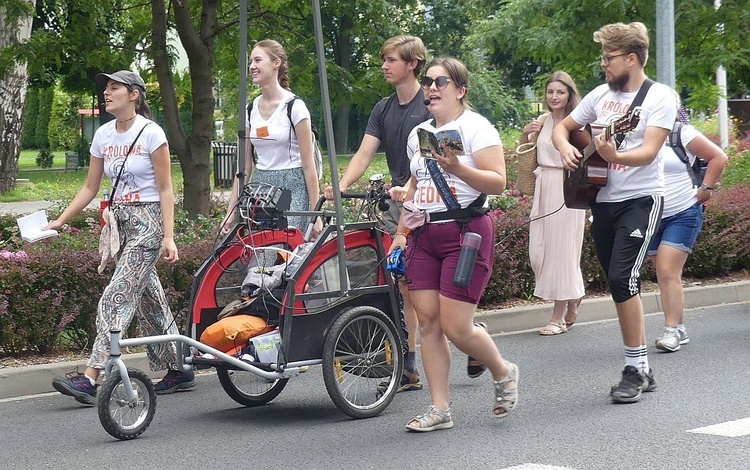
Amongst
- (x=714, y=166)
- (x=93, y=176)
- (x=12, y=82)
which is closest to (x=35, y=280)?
(x=93, y=176)

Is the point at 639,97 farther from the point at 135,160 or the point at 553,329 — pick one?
the point at 553,329

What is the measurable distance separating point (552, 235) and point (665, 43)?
3912 mm

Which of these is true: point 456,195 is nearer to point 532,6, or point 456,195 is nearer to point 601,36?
point 601,36

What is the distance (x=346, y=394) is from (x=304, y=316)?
510mm

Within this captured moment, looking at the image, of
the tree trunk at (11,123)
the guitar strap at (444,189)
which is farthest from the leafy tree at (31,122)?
the guitar strap at (444,189)

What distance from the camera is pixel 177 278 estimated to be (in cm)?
846

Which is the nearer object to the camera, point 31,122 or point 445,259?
point 445,259

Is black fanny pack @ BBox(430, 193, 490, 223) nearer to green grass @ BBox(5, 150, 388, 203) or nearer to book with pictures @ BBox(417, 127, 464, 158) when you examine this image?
book with pictures @ BBox(417, 127, 464, 158)

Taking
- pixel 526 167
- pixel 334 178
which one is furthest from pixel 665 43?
pixel 334 178

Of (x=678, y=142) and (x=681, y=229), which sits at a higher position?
(x=678, y=142)

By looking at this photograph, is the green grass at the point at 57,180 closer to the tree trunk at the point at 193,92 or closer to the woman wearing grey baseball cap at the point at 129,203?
the tree trunk at the point at 193,92

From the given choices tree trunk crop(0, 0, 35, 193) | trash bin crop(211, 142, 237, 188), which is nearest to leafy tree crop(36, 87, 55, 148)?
tree trunk crop(0, 0, 35, 193)

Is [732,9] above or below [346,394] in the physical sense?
above

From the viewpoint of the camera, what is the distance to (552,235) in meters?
9.30
